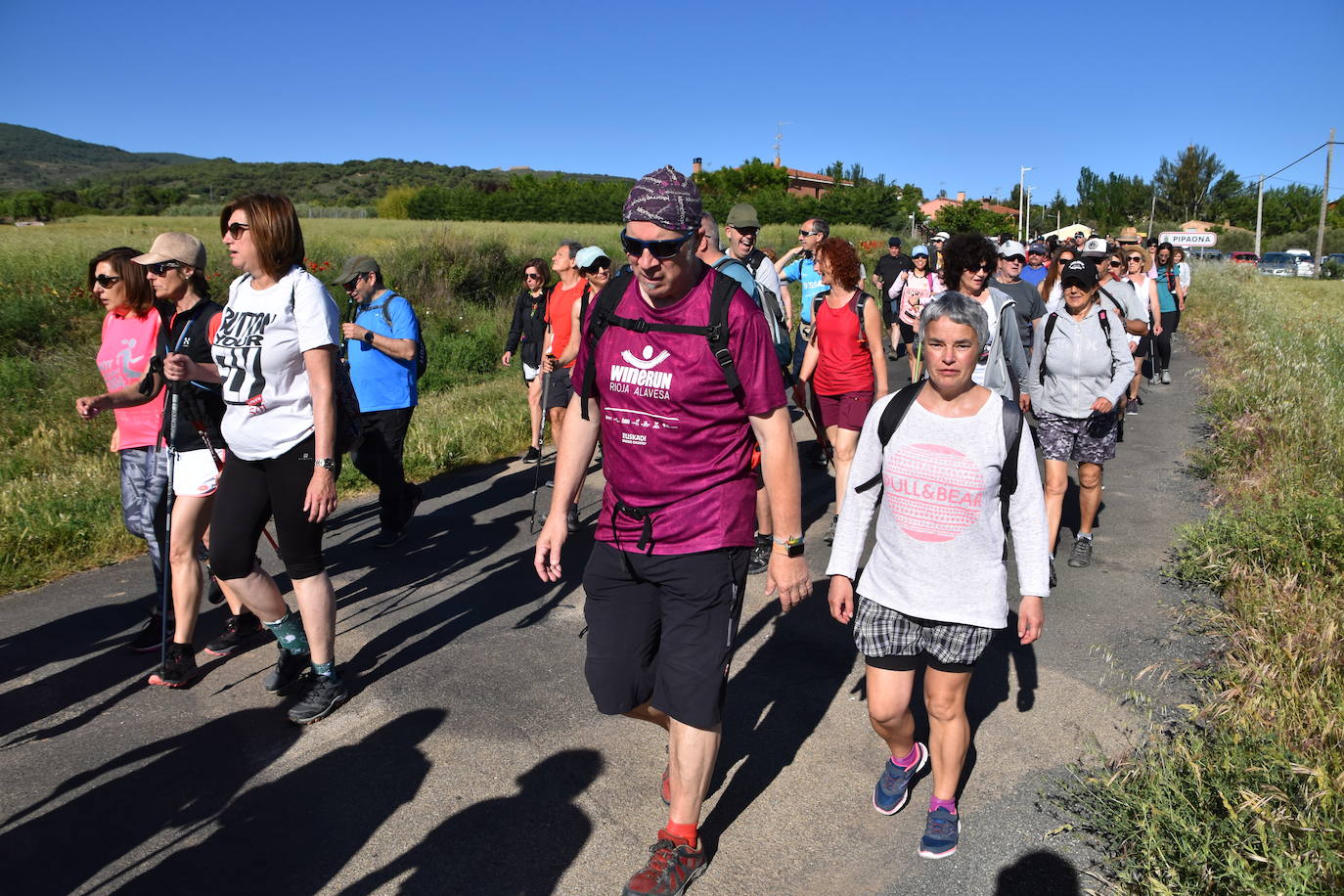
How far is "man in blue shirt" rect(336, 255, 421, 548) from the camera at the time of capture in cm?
600

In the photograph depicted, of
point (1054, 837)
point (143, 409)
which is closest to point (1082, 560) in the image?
point (1054, 837)

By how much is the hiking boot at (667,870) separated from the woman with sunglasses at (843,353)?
326 cm

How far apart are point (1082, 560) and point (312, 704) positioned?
4414mm

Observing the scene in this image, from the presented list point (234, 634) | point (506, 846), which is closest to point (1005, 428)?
point (506, 846)

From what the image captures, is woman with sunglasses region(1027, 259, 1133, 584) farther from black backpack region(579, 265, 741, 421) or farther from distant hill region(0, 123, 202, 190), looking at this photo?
distant hill region(0, 123, 202, 190)

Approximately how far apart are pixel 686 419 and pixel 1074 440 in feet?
12.3

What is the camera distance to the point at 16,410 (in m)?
9.63

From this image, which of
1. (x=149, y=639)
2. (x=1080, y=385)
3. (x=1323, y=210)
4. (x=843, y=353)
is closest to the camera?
(x=149, y=639)

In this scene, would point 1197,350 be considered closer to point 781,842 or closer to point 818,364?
point 818,364

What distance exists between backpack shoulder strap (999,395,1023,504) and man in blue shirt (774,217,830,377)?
3479 mm

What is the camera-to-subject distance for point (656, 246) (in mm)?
2557

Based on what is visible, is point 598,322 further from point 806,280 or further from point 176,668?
point 806,280

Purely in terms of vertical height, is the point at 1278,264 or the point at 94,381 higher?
the point at 1278,264

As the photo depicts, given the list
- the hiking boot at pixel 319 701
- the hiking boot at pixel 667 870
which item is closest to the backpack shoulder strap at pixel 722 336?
the hiking boot at pixel 667 870
